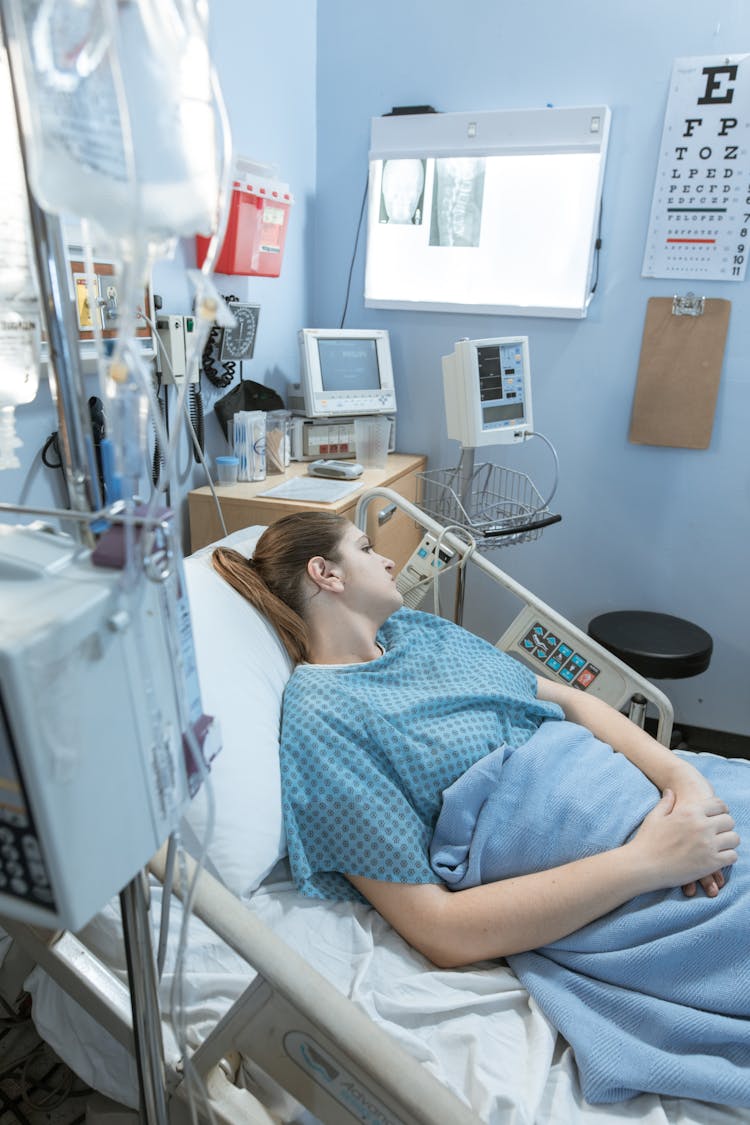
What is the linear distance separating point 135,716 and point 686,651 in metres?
2.06

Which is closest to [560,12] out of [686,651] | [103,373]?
[686,651]

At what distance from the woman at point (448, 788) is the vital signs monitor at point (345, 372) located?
1154 millimetres

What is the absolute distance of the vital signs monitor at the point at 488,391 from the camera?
2.14 metres

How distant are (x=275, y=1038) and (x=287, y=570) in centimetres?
84

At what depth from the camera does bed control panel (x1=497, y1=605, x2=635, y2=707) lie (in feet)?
5.87

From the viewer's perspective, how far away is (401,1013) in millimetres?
1002

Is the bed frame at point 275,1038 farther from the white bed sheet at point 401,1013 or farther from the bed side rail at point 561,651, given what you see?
the bed side rail at point 561,651

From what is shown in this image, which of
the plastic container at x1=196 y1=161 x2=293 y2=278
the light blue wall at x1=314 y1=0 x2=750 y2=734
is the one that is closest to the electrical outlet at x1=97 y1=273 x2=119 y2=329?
the plastic container at x1=196 y1=161 x2=293 y2=278

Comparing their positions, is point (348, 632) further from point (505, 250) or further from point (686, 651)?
point (505, 250)

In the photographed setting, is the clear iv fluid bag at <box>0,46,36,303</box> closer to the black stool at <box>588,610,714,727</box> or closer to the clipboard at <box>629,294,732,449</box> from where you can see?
the black stool at <box>588,610,714,727</box>

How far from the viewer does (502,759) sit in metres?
1.24

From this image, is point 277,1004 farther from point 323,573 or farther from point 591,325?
point 591,325

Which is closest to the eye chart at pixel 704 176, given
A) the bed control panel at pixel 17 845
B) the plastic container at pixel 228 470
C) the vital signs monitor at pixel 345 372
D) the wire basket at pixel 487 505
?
the wire basket at pixel 487 505

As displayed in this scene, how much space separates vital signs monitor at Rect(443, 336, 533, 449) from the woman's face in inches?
32.7
